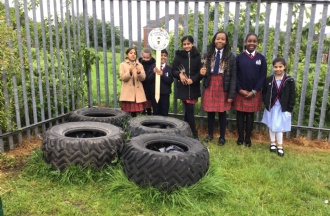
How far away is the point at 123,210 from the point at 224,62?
3.01 meters

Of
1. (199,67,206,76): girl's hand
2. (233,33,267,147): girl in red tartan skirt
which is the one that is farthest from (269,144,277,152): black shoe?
(199,67,206,76): girl's hand

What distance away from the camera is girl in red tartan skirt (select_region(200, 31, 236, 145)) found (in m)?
5.10

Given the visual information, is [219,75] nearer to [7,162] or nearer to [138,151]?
[138,151]

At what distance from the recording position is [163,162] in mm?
3324

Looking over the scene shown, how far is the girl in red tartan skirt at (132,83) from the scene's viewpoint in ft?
17.7

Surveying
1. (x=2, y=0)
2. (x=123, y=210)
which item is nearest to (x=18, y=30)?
(x=2, y=0)

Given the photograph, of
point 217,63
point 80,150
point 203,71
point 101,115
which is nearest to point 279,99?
point 217,63

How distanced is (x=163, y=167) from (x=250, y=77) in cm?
256

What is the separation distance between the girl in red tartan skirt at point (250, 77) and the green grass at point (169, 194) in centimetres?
124

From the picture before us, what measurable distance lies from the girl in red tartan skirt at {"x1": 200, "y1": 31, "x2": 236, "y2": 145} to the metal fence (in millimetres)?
628

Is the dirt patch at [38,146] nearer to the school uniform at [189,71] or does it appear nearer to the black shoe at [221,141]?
the black shoe at [221,141]

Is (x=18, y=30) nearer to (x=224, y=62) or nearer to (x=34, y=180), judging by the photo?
(x=34, y=180)

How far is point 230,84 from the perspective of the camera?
5137mm

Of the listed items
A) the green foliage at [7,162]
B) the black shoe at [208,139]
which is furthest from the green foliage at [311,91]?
the green foliage at [7,162]
